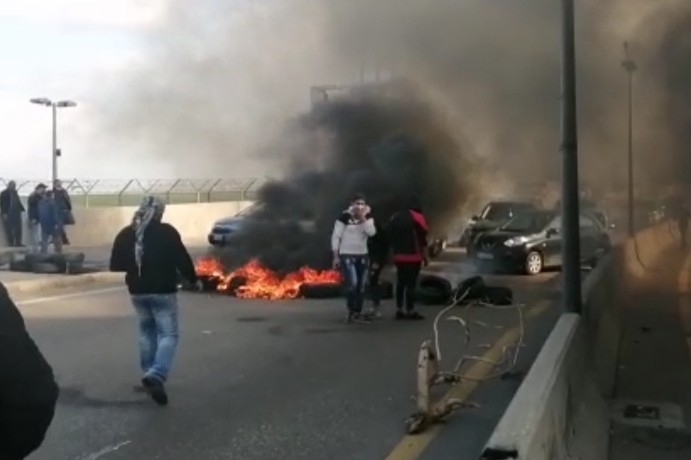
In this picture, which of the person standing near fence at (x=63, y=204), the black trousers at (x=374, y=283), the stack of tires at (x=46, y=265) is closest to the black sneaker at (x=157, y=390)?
the black trousers at (x=374, y=283)

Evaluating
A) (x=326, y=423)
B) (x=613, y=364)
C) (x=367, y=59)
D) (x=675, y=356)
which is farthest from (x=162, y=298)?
(x=367, y=59)

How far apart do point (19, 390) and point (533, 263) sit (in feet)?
60.2

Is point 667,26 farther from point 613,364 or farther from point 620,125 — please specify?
point 613,364

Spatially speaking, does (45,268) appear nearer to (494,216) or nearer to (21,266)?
(21,266)

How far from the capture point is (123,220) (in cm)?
3067

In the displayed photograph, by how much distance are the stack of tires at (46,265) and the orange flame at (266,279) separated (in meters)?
3.73

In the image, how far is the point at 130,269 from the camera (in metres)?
7.57

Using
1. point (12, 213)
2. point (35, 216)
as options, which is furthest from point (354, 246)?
point (12, 213)

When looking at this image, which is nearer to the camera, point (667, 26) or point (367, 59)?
point (667, 26)

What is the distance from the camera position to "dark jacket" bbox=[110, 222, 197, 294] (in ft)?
24.5

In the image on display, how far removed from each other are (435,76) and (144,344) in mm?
13419

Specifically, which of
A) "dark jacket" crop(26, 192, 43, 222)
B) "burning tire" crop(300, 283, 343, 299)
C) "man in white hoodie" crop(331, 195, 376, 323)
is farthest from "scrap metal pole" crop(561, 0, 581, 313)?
"dark jacket" crop(26, 192, 43, 222)

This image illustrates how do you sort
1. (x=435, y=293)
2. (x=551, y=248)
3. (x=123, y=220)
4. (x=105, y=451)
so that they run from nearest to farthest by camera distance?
1. (x=105, y=451)
2. (x=435, y=293)
3. (x=551, y=248)
4. (x=123, y=220)

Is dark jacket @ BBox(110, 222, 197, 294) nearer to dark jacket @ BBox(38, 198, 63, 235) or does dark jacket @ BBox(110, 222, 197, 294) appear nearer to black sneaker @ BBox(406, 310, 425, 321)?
black sneaker @ BBox(406, 310, 425, 321)
